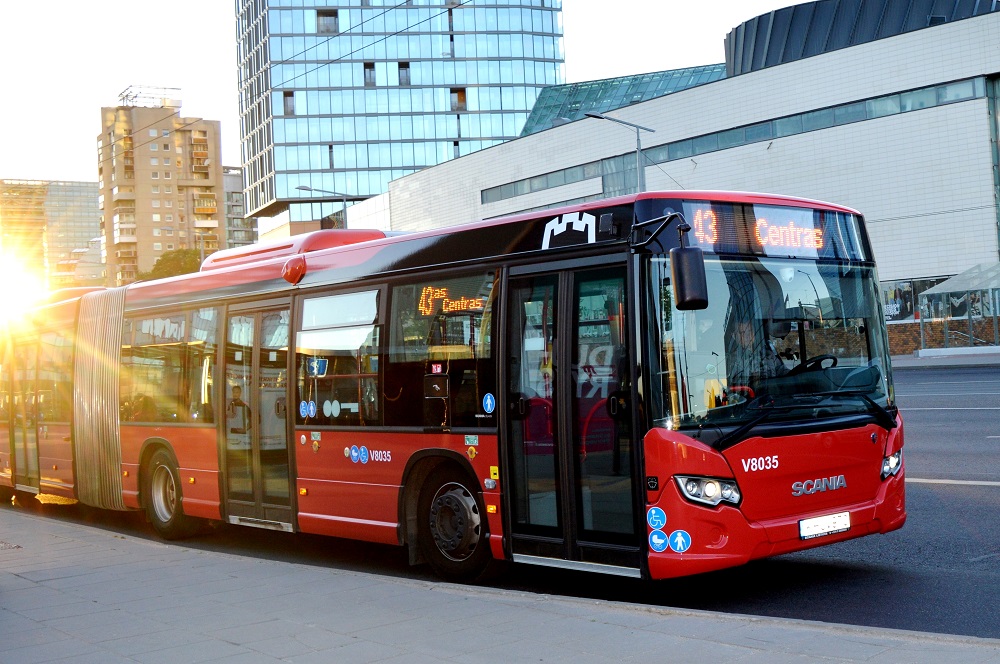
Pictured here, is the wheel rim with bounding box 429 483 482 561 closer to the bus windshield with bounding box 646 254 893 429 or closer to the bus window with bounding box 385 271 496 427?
the bus window with bounding box 385 271 496 427

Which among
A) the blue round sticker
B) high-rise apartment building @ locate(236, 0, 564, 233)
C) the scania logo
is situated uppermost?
high-rise apartment building @ locate(236, 0, 564, 233)

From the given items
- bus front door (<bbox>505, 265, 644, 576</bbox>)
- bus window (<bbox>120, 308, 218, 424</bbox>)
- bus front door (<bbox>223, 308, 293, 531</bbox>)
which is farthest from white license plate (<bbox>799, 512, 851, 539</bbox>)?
bus window (<bbox>120, 308, 218, 424</bbox>)

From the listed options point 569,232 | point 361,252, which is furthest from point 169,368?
point 569,232

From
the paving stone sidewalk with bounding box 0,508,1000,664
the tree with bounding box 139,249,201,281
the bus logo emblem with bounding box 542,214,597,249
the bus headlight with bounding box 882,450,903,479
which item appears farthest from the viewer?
the tree with bounding box 139,249,201,281

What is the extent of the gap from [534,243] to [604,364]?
1183 millimetres

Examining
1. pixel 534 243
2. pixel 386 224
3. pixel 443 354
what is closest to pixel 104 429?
pixel 443 354

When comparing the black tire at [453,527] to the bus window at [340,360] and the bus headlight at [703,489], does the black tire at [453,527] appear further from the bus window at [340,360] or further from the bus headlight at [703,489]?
the bus headlight at [703,489]

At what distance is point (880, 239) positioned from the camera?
46094mm

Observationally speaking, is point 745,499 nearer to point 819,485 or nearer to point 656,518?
point 656,518

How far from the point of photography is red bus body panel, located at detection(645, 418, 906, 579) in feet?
23.2

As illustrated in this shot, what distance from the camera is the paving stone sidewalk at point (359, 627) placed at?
18.7 ft

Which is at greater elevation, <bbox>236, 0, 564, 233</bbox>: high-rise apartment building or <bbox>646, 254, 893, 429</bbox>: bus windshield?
<bbox>236, 0, 564, 233</bbox>: high-rise apartment building

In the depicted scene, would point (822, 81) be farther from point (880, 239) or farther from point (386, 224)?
point (386, 224)

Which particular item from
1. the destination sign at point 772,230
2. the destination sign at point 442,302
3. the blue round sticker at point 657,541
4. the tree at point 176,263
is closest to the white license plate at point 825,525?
the blue round sticker at point 657,541
